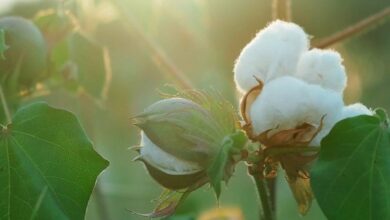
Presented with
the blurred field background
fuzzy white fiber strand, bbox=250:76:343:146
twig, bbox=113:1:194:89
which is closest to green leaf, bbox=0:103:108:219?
the blurred field background

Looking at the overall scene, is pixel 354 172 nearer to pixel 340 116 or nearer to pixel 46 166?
pixel 340 116

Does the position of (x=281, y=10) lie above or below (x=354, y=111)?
above

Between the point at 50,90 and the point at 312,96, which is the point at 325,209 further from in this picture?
the point at 50,90

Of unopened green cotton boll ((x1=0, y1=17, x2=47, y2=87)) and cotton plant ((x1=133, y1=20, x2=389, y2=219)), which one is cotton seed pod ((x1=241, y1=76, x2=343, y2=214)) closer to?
cotton plant ((x1=133, y1=20, x2=389, y2=219))

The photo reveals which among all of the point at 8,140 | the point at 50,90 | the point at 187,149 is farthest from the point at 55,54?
the point at 187,149

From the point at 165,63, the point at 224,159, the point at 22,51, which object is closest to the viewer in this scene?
the point at 224,159

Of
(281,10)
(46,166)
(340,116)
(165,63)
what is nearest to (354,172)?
(340,116)

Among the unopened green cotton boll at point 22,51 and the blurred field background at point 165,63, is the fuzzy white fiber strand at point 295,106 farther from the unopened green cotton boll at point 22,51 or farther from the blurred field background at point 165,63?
the unopened green cotton boll at point 22,51

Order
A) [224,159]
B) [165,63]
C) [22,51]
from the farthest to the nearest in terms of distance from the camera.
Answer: [165,63] → [22,51] → [224,159]
